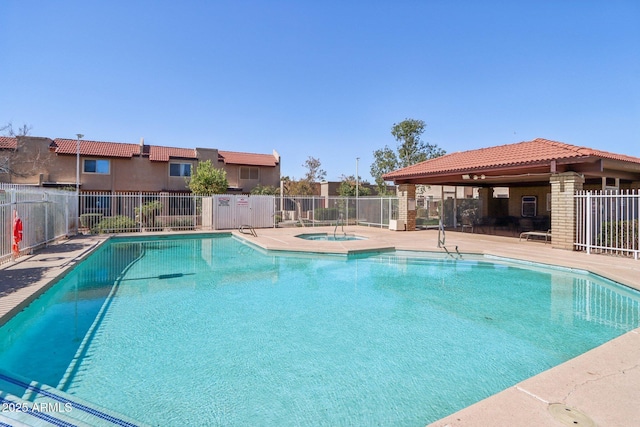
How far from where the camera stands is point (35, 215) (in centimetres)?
1095

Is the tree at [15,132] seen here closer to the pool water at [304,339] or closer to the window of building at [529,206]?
the pool water at [304,339]

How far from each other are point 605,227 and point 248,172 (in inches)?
1005

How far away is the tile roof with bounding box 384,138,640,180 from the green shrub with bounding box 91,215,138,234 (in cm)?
1426

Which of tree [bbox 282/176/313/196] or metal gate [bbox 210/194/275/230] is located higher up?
tree [bbox 282/176/313/196]

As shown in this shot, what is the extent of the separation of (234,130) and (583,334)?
78.7ft

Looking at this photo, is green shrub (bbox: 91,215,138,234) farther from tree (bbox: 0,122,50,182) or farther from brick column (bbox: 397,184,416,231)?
brick column (bbox: 397,184,416,231)

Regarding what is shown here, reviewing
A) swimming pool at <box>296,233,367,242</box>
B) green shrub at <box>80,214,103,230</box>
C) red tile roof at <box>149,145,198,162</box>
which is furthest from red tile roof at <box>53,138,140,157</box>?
swimming pool at <box>296,233,367,242</box>

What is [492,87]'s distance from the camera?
1773cm

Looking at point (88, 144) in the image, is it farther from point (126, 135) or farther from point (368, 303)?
point (368, 303)

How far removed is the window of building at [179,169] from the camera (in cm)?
2766

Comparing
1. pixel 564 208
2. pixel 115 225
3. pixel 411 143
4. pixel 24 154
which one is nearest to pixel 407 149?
pixel 411 143

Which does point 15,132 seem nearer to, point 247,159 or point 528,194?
point 247,159

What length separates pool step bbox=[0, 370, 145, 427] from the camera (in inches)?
111

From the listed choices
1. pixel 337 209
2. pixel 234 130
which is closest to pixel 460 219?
pixel 337 209
